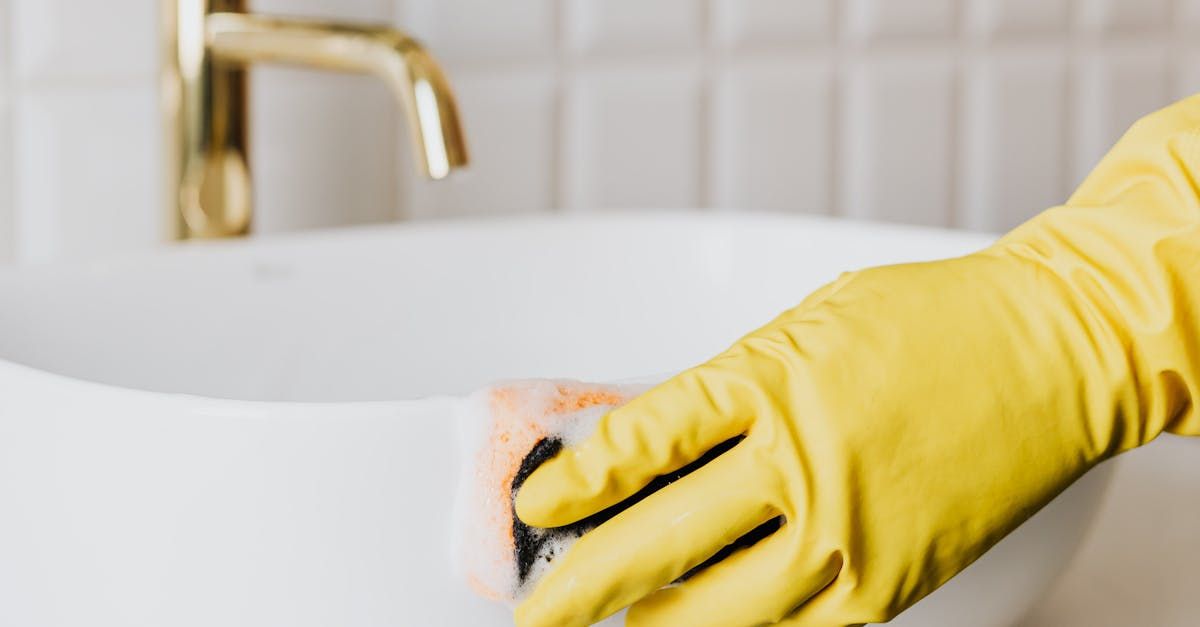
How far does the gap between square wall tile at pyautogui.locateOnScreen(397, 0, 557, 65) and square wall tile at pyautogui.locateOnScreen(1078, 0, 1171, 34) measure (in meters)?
0.56

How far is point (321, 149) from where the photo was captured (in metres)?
0.92

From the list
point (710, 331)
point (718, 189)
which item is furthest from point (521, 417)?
point (718, 189)

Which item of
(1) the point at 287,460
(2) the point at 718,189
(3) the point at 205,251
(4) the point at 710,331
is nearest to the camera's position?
(1) the point at 287,460

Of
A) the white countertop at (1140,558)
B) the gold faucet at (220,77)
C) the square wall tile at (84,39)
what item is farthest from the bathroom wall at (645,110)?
the white countertop at (1140,558)

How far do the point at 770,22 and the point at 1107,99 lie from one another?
0.40 metres

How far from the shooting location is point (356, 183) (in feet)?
3.10

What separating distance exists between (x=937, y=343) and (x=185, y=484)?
0.19 metres

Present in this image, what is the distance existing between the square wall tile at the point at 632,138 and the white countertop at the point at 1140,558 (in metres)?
0.47

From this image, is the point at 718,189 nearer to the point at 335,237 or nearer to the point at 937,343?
the point at 335,237

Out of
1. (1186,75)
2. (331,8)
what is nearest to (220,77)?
(331,8)

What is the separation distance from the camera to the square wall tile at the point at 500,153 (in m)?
0.98

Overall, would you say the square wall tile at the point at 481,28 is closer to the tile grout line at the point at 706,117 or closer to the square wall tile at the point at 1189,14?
the tile grout line at the point at 706,117

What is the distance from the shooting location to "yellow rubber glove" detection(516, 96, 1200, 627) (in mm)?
312

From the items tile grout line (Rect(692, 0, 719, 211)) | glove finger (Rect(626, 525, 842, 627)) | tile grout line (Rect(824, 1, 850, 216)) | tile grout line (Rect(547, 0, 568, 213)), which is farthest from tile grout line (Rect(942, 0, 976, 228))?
glove finger (Rect(626, 525, 842, 627))
